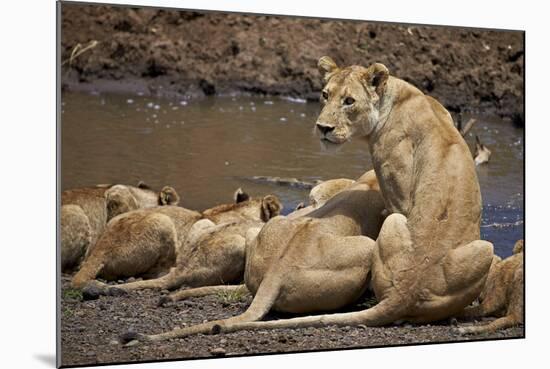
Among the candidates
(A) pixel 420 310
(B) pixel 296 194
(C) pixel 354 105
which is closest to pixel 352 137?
(C) pixel 354 105

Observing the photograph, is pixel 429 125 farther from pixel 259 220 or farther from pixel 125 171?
pixel 125 171

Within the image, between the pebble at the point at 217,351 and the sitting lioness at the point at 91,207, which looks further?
the sitting lioness at the point at 91,207

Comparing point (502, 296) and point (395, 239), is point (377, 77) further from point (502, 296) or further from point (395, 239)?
point (502, 296)

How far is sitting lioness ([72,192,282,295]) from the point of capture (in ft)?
31.0

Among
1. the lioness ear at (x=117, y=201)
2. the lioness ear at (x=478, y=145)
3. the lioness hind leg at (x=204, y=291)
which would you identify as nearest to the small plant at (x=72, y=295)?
the lioness hind leg at (x=204, y=291)

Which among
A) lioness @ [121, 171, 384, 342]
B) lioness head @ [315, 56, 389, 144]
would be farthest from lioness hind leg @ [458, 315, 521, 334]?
lioness head @ [315, 56, 389, 144]

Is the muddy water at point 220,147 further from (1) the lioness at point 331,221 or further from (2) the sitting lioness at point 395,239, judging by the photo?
(2) the sitting lioness at point 395,239

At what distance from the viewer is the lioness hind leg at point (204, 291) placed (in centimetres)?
902

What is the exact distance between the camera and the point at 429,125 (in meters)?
8.88

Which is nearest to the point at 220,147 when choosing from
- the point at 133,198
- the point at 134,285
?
the point at 133,198

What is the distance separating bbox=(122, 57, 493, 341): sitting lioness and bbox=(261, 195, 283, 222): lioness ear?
1264 mm

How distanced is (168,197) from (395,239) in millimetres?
2685

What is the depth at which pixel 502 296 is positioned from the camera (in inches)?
369

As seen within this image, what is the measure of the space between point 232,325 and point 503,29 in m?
3.34
